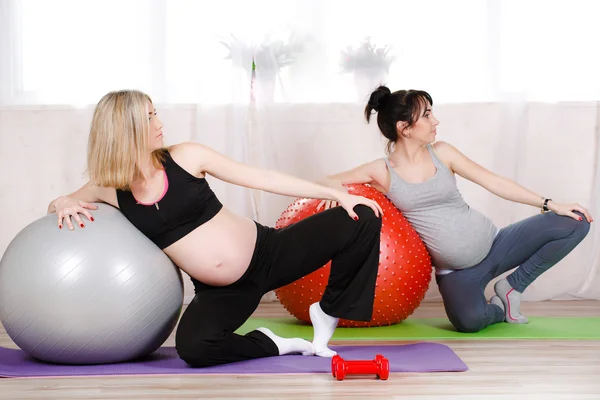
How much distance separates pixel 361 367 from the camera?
2.44m

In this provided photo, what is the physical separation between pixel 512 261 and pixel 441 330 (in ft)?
1.42

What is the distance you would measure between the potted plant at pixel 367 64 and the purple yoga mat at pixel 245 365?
1792 millimetres

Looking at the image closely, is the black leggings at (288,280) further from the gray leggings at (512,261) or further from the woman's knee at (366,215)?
the gray leggings at (512,261)

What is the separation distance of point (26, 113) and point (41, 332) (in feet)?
6.59

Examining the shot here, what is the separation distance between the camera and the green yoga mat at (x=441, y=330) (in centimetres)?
316

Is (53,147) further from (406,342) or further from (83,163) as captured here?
(406,342)

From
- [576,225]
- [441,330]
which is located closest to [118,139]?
[441,330]

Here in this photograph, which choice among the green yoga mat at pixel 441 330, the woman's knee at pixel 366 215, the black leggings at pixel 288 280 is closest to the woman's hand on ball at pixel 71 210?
the black leggings at pixel 288 280

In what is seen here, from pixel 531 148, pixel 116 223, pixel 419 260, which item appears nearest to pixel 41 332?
pixel 116 223

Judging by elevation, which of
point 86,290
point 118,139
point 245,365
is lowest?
point 245,365

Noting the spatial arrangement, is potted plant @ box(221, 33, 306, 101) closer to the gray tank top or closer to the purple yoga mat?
the gray tank top

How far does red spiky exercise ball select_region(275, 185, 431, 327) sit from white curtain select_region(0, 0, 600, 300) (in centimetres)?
96

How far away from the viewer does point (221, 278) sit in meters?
2.65

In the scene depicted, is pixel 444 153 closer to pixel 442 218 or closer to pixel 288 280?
pixel 442 218
